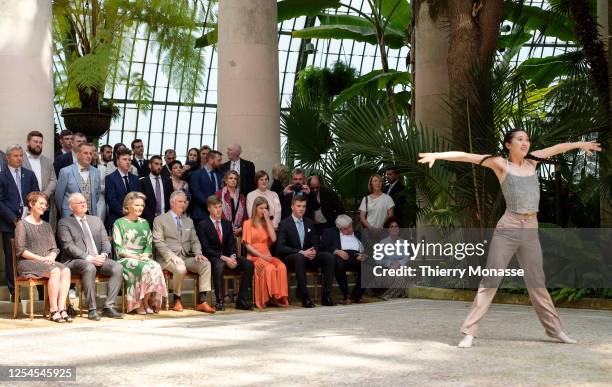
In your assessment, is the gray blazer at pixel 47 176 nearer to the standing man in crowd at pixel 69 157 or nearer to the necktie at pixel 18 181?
the necktie at pixel 18 181

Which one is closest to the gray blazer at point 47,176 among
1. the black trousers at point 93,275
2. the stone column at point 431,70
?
the black trousers at point 93,275

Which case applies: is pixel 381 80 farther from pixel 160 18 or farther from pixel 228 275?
pixel 228 275

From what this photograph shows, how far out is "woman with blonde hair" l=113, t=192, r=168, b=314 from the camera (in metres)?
11.6

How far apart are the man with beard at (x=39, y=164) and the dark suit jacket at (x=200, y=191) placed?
1982 mm

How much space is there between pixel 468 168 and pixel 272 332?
451cm

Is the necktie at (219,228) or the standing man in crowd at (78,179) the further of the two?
the necktie at (219,228)

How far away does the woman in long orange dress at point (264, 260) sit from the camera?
501 inches

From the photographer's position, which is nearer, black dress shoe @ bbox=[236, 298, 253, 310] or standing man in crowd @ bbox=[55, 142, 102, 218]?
standing man in crowd @ bbox=[55, 142, 102, 218]

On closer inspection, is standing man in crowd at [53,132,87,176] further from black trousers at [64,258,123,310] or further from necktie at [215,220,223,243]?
necktie at [215,220,223,243]

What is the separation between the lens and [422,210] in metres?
13.3

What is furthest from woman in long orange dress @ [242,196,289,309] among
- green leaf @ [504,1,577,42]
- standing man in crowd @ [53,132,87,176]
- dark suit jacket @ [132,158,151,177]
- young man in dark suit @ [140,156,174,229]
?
green leaf @ [504,1,577,42]

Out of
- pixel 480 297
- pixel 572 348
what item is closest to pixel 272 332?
pixel 480 297

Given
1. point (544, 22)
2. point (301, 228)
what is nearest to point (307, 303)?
point (301, 228)

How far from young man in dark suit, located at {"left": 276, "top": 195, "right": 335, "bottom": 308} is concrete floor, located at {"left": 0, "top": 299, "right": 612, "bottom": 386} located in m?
1.82
